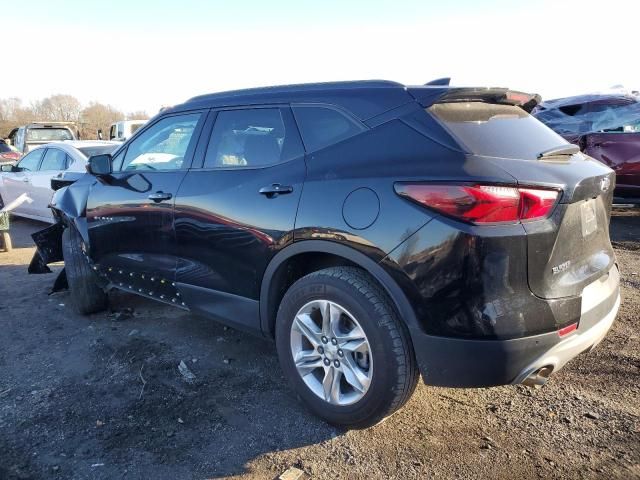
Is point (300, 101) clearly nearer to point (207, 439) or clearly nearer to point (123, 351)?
point (207, 439)

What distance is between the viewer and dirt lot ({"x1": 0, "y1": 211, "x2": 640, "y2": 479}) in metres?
2.53

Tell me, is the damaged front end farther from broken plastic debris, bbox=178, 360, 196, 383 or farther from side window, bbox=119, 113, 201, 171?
broken plastic debris, bbox=178, 360, 196, 383

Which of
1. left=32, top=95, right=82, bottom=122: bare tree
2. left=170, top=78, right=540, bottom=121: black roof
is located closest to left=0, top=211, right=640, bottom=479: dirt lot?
left=170, top=78, right=540, bottom=121: black roof

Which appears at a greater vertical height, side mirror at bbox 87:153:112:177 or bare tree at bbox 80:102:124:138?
bare tree at bbox 80:102:124:138

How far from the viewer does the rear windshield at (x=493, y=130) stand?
8.05 ft

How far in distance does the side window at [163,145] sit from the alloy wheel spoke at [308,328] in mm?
1551

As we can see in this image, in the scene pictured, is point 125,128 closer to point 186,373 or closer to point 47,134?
point 47,134

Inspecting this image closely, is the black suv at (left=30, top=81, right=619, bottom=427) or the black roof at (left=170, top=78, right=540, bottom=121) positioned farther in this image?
the black roof at (left=170, top=78, right=540, bottom=121)

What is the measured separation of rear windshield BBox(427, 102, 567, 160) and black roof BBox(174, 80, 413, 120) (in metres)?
0.25

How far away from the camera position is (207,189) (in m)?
3.31

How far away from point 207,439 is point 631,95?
35.8 ft

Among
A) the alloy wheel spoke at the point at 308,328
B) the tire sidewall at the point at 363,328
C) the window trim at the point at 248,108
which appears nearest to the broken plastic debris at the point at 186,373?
the tire sidewall at the point at 363,328

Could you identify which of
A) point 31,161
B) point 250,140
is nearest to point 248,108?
point 250,140

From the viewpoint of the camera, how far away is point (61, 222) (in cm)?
527
